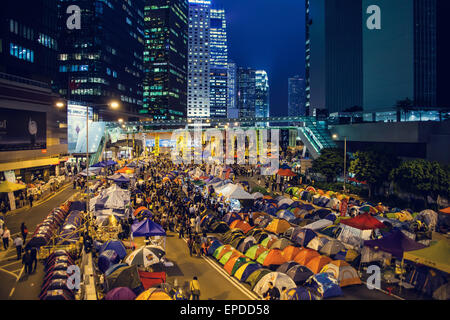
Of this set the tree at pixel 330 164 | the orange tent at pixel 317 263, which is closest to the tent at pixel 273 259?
the orange tent at pixel 317 263

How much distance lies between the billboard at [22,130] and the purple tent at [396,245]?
31.7 meters

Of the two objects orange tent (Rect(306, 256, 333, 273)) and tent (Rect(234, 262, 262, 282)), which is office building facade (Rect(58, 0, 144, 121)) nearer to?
tent (Rect(234, 262, 262, 282))

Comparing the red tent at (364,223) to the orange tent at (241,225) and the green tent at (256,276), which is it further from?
the green tent at (256,276)

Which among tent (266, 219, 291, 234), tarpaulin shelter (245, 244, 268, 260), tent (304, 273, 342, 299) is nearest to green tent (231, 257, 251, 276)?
tarpaulin shelter (245, 244, 268, 260)

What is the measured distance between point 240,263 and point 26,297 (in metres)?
7.93

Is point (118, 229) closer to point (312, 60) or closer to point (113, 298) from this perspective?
point (113, 298)

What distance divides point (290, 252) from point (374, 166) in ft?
73.9

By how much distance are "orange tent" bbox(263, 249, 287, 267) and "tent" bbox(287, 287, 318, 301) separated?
9.98 feet

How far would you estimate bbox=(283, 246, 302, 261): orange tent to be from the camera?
14195 mm

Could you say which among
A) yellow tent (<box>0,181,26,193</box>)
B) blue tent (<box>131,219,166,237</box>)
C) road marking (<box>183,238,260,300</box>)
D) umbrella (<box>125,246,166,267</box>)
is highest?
yellow tent (<box>0,181,26,193</box>)

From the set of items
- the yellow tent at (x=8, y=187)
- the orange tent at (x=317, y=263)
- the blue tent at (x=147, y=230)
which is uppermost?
the yellow tent at (x=8, y=187)

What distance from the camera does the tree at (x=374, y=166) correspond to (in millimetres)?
32938

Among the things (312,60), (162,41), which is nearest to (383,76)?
(312,60)

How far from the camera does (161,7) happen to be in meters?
193
